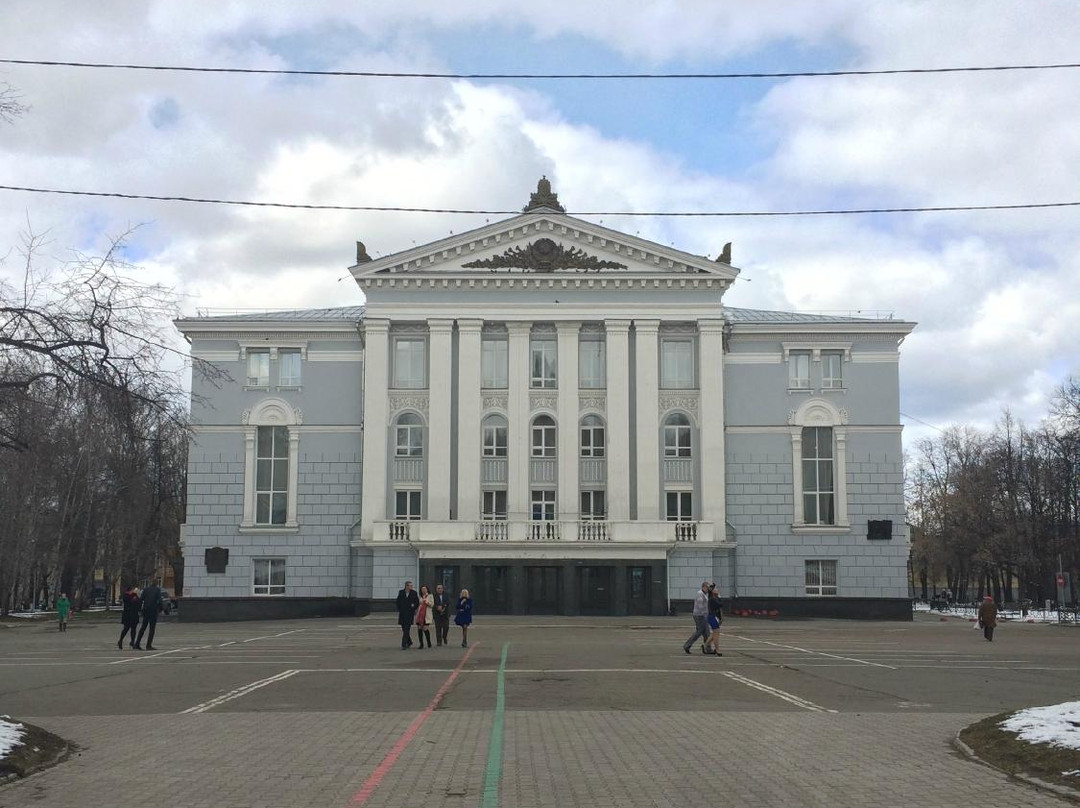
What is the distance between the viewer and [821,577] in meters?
54.9

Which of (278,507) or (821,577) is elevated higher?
(278,507)

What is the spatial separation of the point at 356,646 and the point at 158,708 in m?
14.6

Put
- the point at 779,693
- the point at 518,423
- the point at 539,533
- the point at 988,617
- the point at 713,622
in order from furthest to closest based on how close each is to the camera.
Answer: the point at 518,423 → the point at 539,533 → the point at 988,617 → the point at 713,622 → the point at 779,693

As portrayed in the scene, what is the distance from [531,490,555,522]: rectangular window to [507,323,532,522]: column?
0.68 meters

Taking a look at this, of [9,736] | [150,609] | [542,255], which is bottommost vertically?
[9,736]

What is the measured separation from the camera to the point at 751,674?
2353cm

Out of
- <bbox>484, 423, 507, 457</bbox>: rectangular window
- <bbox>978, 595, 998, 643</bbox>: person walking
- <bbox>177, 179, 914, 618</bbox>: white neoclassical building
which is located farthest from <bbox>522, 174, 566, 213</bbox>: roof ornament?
<bbox>978, 595, 998, 643</bbox>: person walking

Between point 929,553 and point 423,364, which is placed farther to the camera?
point 929,553

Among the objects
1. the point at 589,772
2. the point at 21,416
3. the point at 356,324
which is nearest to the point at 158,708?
the point at 21,416

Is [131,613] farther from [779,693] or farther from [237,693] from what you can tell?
[779,693]

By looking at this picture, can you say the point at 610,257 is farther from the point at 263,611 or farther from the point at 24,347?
the point at 24,347

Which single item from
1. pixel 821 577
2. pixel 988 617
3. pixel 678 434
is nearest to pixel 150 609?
pixel 988 617

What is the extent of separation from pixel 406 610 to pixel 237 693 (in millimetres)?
11155

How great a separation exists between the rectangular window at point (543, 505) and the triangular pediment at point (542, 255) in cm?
1022
